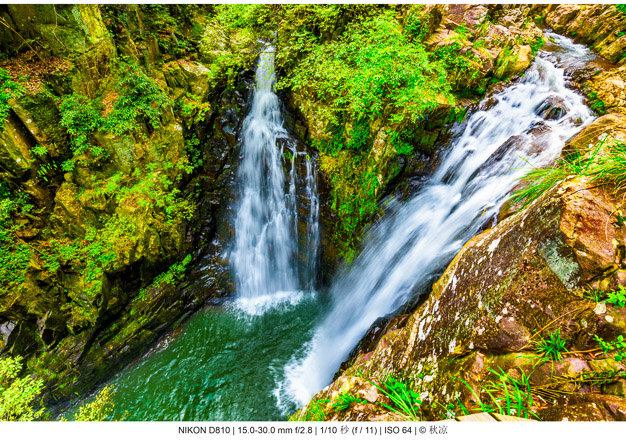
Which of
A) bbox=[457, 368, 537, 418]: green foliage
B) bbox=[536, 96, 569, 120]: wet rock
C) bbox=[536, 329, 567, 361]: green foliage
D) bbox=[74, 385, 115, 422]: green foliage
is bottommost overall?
bbox=[74, 385, 115, 422]: green foliage

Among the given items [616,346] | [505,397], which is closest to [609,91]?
[616,346]

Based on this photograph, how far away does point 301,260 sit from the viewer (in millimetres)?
7980

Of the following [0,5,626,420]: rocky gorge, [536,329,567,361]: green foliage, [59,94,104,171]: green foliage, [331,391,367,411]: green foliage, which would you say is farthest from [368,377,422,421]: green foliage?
[59,94,104,171]: green foliage

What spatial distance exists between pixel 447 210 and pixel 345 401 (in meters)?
4.06

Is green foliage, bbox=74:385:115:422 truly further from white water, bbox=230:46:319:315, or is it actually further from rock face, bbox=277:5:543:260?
rock face, bbox=277:5:543:260

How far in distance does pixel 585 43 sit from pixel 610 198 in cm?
859

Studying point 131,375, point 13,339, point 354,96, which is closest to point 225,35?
point 354,96

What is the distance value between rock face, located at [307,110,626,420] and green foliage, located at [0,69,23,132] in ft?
24.2

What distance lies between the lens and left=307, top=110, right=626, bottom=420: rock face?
148 centimetres

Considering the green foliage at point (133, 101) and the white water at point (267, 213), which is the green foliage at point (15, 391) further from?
the green foliage at point (133, 101)

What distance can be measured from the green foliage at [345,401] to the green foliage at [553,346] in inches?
57.6

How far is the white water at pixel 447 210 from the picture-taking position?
4.23 metres

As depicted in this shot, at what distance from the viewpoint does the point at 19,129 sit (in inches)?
182

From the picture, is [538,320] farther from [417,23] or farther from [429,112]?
[417,23]
